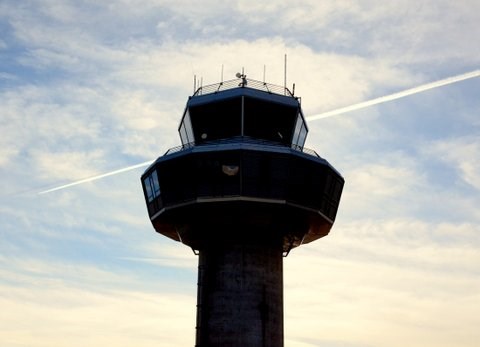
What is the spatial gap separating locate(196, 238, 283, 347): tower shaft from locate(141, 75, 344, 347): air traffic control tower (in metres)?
0.07

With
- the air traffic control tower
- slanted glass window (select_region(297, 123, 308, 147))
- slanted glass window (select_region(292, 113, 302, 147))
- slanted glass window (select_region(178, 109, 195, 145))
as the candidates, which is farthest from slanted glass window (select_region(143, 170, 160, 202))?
slanted glass window (select_region(297, 123, 308, 147))

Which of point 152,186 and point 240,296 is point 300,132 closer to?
point 152,186

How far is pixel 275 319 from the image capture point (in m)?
43.1

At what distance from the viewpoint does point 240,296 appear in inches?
1657

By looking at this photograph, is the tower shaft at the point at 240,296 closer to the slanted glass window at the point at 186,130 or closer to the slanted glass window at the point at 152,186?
the slanted glass window at the point at 152,186

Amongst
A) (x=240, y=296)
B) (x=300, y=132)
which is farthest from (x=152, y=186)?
(x=300, y=132)

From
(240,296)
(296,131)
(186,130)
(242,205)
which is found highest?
(186,130)

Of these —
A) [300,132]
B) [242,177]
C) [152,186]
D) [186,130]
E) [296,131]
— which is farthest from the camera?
[186,130]

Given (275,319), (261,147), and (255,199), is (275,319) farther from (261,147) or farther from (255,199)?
(261,147)

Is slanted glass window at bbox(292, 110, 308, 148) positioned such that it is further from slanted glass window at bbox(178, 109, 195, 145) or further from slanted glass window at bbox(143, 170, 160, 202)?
slanted glass window at bbox(143, 170, 160, 202)

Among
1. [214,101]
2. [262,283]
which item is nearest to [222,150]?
[214,101]

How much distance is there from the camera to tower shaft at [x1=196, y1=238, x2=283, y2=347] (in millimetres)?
41500

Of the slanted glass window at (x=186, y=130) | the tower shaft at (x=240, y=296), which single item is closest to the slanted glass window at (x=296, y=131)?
the slanted glass window at (x=186, y=130)

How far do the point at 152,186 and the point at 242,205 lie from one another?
7.59 meters
